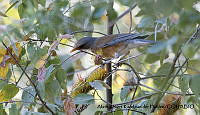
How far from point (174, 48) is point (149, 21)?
1.34 m

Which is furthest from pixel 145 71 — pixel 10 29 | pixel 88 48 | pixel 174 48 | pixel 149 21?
pixel 174 48

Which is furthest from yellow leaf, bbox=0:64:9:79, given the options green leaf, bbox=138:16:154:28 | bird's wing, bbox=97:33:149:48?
bird's wing, bbox=97:33:149:48

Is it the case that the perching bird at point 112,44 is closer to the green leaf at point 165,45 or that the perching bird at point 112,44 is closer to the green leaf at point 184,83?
the green leaf at point 184,83

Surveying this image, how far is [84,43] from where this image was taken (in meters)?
2.98

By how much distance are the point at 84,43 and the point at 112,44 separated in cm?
26

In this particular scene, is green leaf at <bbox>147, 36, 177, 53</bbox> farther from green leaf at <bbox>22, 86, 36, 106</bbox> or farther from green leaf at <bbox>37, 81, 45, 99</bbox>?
green leaf at <bbox>22, 86, 36, 106</bbox>

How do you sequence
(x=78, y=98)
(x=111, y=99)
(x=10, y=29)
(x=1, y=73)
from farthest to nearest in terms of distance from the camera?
(x=111, y=99) → (x=1, y=73) → (x=78, y=98) → (x=10, y=29)

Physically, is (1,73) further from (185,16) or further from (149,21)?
(185,16)

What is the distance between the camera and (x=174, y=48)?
0.88 meters

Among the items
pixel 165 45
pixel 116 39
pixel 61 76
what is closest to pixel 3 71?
pixel 61 76

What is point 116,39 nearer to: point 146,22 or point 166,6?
point 146,22

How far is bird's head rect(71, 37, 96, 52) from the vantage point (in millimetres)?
2767

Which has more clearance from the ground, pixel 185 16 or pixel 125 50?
pixel 125 50

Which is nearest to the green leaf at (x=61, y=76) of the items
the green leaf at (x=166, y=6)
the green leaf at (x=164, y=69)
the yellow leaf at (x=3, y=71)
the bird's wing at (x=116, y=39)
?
the yellow leaf at (x=3, y=71)
